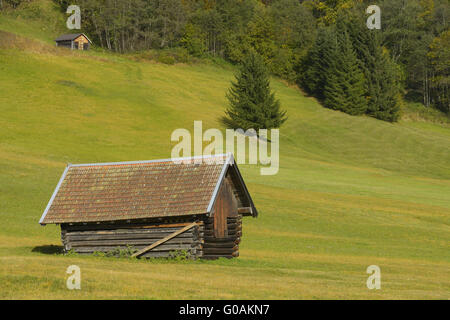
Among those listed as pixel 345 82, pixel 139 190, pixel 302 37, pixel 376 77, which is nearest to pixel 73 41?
pixel 345 82

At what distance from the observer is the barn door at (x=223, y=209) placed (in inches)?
1137

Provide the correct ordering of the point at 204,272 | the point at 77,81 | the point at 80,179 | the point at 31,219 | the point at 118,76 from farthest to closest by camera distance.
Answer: the point at 118,76 → the point at 77,81 → the point at 31,219 → the point at 80,179 → the point at 204,272

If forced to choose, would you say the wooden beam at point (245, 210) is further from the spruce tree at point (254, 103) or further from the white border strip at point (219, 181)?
the spruce tree at point (254, 103)

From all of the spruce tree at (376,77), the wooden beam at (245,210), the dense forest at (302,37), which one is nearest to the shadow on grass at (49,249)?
the wooden beam at (245,210)

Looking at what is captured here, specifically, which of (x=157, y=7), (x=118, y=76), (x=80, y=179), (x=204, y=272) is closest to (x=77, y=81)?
(x=118, y=76)

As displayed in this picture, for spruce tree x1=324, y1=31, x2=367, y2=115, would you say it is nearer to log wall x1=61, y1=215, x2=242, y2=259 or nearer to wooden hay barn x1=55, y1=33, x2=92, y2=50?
wooden hay barn x1=55, y1=33, x2=92, y2=50

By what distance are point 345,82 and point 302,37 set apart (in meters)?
29.9

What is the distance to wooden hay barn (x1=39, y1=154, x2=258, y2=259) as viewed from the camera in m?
27.9

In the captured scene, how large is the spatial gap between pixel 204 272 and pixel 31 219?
18.1 m

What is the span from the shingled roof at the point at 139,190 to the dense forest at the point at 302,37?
Result: 82.1 m

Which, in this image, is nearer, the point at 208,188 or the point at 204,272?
Answer: the point at 204,272

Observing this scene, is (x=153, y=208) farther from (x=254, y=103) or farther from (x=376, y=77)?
(x=376, y=77)

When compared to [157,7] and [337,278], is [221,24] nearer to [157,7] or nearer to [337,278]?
[157,7]

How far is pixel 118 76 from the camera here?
327 feet
